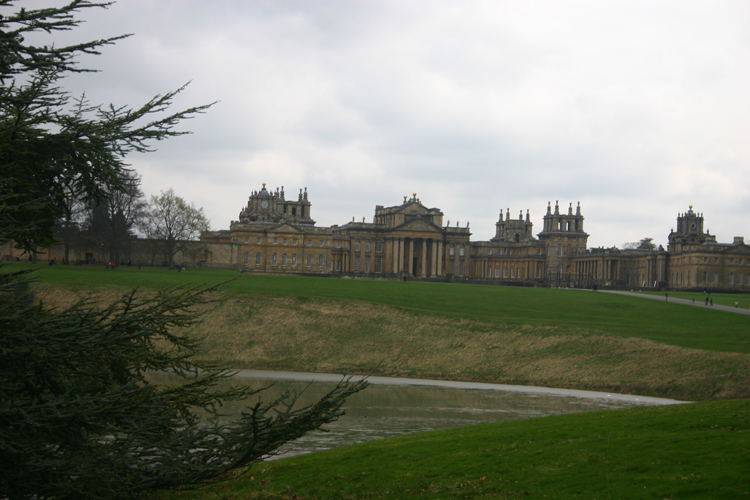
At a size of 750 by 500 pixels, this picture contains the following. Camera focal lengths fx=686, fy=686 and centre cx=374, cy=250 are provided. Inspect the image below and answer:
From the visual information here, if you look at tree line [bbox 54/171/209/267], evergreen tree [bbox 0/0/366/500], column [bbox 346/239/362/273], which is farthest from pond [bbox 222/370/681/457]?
column [bbox 346/239/362/273]

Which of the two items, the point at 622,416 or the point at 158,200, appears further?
the point at 158,200

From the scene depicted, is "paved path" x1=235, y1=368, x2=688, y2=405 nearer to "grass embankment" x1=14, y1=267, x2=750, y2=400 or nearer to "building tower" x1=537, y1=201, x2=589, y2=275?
"grass embankment" x1=14, y1=267, x2=750, y2=400

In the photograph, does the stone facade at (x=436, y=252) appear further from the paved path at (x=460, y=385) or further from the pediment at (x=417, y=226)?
the paved path at (x=460, y=385)

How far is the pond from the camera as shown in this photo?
21.2 meters

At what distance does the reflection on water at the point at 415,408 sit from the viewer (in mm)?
20781

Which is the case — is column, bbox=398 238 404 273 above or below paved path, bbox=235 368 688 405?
above

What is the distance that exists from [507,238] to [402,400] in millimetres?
105690

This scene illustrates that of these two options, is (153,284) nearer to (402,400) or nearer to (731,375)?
(402,400)

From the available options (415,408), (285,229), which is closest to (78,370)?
(415,408)

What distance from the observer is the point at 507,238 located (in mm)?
130375

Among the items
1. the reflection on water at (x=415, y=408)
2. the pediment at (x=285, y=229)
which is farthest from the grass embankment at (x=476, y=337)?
the pediment at (x=285, y=229)

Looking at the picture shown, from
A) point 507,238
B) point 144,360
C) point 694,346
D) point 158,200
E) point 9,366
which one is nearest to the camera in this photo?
point 9,366

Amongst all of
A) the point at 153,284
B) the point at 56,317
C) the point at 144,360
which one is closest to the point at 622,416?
the point at 144,360

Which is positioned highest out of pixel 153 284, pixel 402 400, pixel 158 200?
pixel 158 200
